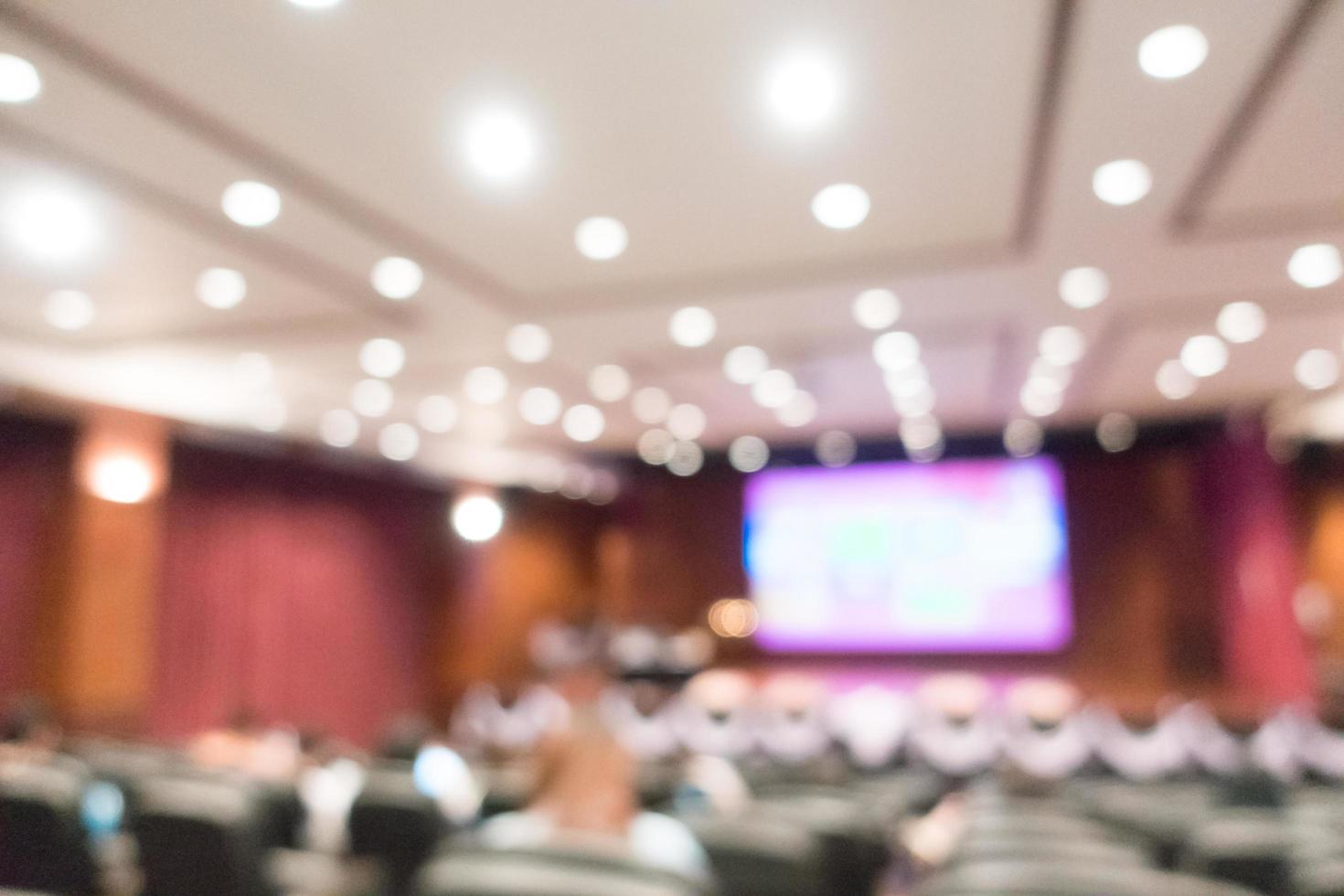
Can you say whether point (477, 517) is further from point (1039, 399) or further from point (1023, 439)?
point (1039, 399)

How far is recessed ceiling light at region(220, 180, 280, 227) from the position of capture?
5004mm

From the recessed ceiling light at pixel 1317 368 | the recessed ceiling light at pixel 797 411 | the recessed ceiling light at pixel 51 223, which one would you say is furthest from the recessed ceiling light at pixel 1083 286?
the recessed ceiling light at pixel 51 223

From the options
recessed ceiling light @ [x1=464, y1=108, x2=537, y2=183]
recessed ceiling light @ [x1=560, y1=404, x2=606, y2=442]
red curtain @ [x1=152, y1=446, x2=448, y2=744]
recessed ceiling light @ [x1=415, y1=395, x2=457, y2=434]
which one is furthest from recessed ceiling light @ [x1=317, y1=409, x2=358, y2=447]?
recessed ceiling light @ [x1=464, y1=108, x2=537, y2=183]

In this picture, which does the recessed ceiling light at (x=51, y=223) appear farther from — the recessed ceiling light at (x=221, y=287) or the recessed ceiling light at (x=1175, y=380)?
the recessed ceiling light at (x=1175, y=380)

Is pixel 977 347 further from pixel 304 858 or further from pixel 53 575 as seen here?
pixel 53 575

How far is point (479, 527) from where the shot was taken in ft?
48.9

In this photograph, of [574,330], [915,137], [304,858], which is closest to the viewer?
[915,137]

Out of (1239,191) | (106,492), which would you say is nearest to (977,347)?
(1239,191)

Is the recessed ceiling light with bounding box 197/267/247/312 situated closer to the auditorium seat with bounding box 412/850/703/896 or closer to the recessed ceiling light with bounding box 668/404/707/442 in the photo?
the recessed ceiling light with bounding box 668/404/707/442

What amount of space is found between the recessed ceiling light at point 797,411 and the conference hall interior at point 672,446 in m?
0.13

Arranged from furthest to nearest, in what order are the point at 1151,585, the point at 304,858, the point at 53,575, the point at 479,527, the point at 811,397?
the point at 479,527 → the point at 1151,585 → the point at 811,397 → the point at 53,575 → the point at 304,858

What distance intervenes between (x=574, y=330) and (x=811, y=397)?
11.8ft

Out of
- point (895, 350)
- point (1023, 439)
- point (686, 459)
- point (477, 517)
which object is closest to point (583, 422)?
point (686, 459)

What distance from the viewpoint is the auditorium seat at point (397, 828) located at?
4.18m
